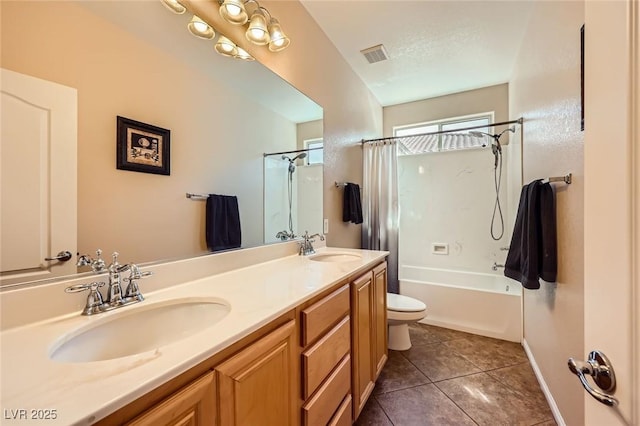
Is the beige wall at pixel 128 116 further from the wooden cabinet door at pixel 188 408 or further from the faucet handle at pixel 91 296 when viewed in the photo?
the wooden cabinet door at pixel 188 408

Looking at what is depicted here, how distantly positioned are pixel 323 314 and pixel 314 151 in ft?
4.38

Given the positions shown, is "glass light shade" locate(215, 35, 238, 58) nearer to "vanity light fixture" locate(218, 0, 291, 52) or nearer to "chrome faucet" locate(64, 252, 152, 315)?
"vanity light fixture" locate(218, 0, 291, 52)

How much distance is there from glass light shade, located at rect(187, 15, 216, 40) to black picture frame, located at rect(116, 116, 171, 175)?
19.9 inches

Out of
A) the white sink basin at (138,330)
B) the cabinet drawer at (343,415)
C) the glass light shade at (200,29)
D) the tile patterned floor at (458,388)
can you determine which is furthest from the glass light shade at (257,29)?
the tile patterned floor at (458,388)

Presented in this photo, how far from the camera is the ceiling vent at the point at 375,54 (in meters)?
2.37

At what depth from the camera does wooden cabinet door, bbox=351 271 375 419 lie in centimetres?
139

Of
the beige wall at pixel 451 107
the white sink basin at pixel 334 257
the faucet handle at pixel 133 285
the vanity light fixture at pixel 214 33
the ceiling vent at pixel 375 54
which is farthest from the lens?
the beige wall at pixel 451 107

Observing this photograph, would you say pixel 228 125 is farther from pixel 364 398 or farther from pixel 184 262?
pixel 364 398

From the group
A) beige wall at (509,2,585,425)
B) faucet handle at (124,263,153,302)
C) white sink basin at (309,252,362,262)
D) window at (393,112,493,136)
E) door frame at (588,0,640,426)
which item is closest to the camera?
door frame at (588,0,640,426)

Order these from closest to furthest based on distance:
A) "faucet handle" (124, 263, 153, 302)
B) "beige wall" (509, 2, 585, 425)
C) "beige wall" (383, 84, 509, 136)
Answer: "faucet handle" (124, 263, 153, 302) < "beige wall" (509, 2, 585, 425) < "beige wall" (383, 84, 509, 136)

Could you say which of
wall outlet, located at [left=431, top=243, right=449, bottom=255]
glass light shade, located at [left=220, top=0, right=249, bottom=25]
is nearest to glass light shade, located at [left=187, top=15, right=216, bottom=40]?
glass light shade, located at [left=220, top=0, right=249, bottom=25]

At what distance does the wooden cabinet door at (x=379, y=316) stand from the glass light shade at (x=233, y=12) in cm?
162

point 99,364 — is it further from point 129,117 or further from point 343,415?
point 343,415

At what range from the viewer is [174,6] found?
110 cm
